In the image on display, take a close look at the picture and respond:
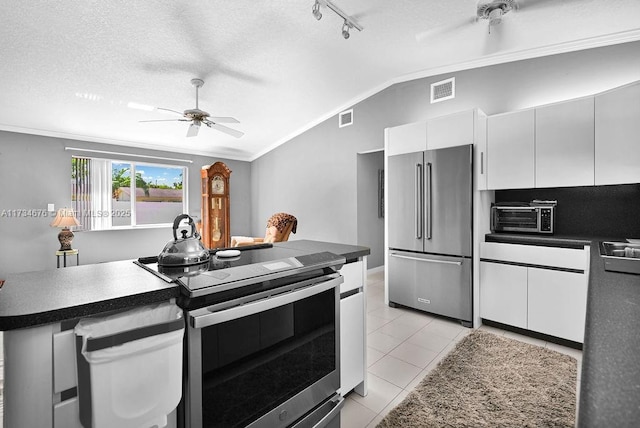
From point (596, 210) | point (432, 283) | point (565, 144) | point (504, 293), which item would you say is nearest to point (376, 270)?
point (432, 283)

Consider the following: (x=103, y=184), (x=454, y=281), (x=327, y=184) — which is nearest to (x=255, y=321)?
(x=454, y=281)

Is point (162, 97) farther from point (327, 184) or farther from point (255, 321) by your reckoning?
point (255, 321)

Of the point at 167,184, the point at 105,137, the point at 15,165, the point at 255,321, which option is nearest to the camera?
the point at 255,321

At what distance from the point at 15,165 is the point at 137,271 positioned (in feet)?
17.0

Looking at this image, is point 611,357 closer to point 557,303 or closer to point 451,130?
point 557,303

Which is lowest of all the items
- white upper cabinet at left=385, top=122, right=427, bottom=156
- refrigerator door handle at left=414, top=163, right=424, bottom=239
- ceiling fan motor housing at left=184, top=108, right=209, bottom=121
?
refrigerator door handle at left=414, top=163, right=424, bottom=239

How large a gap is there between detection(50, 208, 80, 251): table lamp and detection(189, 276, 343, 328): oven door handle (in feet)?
15.7

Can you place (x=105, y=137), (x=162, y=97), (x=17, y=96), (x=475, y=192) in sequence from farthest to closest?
1. (x=105, y=137)
2. (x=162, y=97)
3. (x=17, y=96)
4. (x=475, y=192)

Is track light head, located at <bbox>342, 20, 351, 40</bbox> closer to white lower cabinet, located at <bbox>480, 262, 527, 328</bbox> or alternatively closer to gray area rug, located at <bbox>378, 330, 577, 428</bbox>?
white lower cabinet, located at <bbox>480, 262, 527, 328</bbox>

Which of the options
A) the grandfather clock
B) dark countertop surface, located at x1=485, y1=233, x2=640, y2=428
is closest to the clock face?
the grandfather clock

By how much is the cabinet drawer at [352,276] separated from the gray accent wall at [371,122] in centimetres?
299

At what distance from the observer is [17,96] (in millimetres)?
3828

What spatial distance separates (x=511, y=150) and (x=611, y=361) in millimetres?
2932

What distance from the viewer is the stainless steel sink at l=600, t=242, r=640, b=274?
137 centimetres
